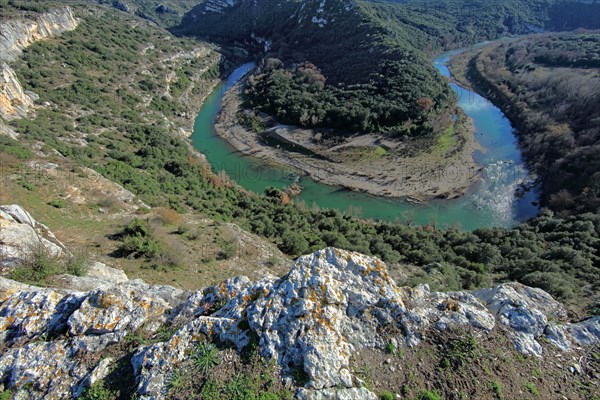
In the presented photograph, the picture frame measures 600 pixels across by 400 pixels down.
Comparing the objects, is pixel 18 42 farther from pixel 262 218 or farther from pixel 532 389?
pixel 532 389

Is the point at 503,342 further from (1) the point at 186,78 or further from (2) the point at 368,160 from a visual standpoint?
(1) the point at 186,78

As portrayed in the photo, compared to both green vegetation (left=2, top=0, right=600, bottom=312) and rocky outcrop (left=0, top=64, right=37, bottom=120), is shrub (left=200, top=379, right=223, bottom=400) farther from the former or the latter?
rocky outcrop (left=0, top=64, right=37, bottom=120)

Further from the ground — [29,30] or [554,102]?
[29,30]

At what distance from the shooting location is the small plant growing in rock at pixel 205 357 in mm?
6703

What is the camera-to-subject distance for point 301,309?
24.9 ft

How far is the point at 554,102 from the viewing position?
48.3 metres

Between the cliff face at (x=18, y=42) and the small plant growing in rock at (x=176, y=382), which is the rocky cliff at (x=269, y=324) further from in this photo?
the cliff face at (x=18, y=42)

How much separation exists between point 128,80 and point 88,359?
5045 centimetres

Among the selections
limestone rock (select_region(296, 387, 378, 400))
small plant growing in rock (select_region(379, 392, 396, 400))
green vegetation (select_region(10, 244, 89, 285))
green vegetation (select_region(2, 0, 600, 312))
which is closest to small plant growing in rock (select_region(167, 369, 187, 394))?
limestone rock (select_region(296, 387, 378, 400))

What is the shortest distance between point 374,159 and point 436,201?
32.5ft

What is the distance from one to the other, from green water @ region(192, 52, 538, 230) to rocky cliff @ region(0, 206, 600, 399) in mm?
23191

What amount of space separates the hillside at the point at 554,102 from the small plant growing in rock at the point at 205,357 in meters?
32.5

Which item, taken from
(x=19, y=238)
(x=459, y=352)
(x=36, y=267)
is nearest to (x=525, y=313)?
(x=459, y=352)

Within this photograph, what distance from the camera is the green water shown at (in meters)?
32.5
